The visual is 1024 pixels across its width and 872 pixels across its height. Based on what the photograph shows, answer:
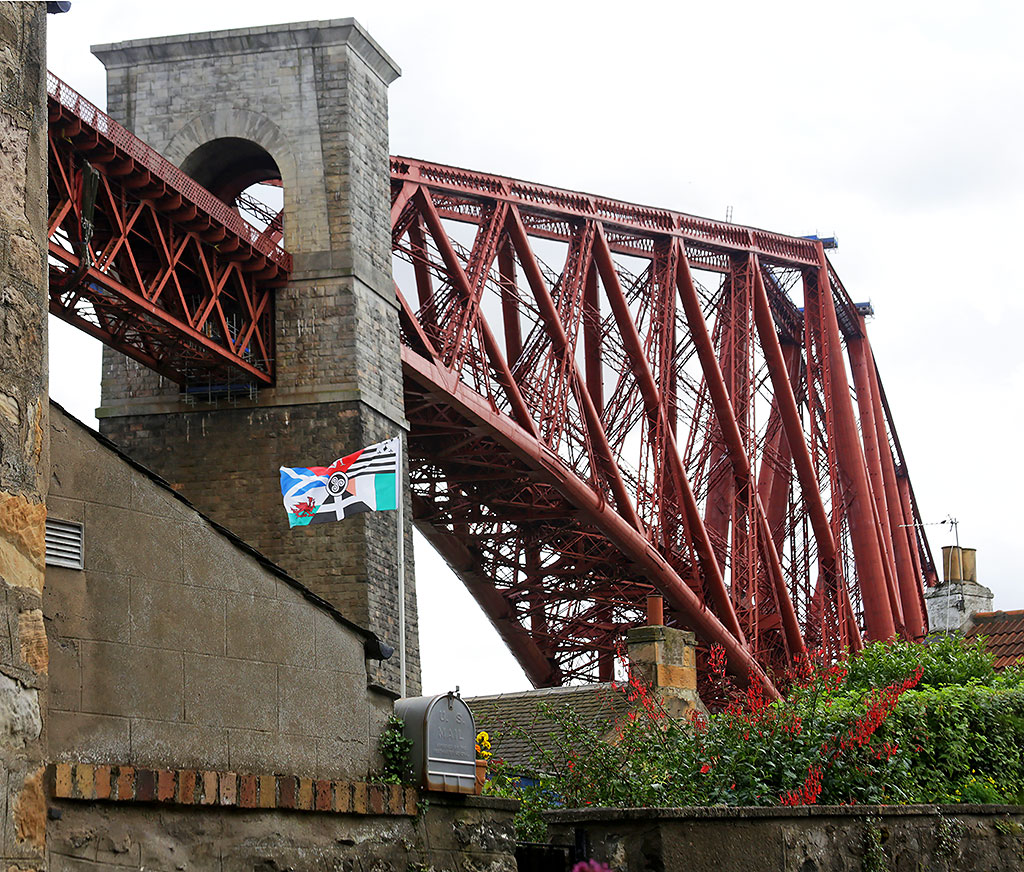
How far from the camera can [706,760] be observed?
12258mm

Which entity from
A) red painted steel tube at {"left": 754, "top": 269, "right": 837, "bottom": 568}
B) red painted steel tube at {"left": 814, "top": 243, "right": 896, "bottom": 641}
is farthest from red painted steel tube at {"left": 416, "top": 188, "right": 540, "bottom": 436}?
red painted steel tube at {"left": 814, "top": 243, "right": 896, "bottom": 641}

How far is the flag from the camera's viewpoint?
2220 cm

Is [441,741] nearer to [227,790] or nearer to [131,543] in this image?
[227,790]

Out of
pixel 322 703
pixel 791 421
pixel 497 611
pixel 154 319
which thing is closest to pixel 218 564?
pixel 322 703

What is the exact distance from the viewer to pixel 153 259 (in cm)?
2642

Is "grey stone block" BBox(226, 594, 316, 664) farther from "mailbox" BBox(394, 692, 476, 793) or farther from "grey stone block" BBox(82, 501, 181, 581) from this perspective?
"mailbox" BBox(394, 692, 476, 793)

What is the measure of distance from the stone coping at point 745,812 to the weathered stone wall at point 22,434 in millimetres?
3554

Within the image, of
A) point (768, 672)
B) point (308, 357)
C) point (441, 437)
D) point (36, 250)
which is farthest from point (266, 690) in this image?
point (768, 672)

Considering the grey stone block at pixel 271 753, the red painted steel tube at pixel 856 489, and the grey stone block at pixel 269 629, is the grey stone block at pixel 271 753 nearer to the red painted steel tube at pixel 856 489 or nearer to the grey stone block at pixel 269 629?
the grey stone block at pixel 269 629

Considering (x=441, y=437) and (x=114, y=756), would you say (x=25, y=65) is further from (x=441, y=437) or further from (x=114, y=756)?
(x=441, y=437)

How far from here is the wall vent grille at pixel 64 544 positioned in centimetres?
702

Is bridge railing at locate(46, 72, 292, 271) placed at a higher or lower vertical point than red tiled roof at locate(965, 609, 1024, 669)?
higher

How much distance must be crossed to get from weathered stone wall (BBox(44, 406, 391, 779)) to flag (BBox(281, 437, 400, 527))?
13.4 metres

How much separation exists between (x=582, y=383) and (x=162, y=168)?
1320 centimetres
